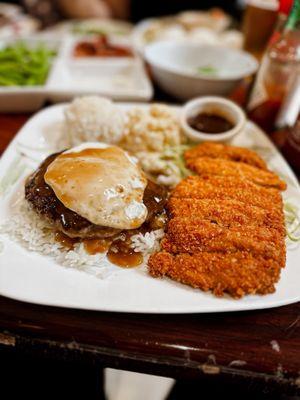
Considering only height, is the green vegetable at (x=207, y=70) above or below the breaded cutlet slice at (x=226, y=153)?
above

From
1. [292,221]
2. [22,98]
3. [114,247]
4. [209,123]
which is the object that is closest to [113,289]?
[114,247]

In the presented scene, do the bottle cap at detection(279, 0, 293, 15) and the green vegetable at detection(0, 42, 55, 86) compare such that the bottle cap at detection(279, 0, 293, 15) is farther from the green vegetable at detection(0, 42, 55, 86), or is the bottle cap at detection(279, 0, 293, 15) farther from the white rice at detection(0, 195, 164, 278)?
the green vegetable at detection(0, 42, 55, 86)

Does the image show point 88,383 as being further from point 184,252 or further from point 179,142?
point 179,142

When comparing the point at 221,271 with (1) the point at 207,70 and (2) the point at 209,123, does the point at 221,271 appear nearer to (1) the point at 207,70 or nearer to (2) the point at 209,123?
(2) the point at 209,123

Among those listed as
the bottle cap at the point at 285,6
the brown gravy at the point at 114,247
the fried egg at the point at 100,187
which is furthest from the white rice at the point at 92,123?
the bottle cap at the point at 285,6

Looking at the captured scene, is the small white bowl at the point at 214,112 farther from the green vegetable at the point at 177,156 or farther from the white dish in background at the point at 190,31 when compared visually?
the white dish in background at the point at 190,31

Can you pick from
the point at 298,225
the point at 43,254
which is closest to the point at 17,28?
the point at 43,254

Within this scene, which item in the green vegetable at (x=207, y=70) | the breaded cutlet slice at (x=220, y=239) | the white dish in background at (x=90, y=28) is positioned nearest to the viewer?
the breaded cutlet slice at (x=220, y=239)

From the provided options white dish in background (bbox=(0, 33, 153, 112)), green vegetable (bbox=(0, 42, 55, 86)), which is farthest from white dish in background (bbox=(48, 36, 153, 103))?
green vegetable (bbox=(0, 42, 55, 86))
